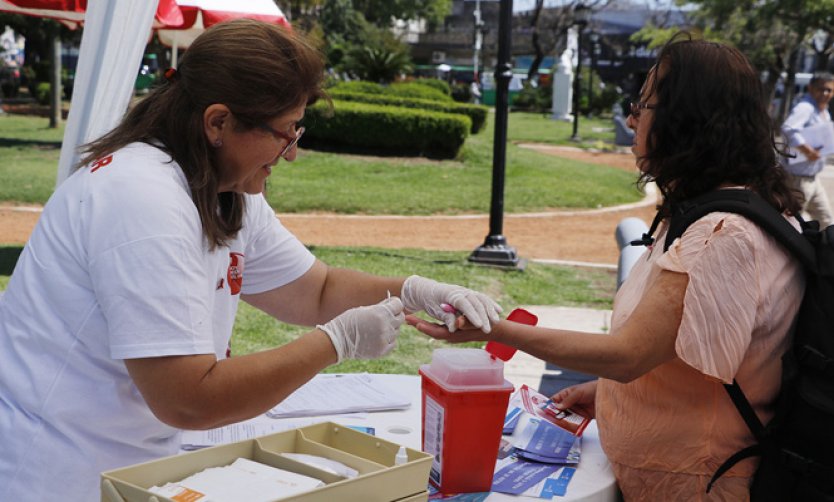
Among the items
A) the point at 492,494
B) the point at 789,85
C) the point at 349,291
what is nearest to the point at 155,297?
the point at 492,494

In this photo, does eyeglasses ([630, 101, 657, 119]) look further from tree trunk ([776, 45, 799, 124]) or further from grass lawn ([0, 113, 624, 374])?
tree trunk ([776, 45, 799, 124])

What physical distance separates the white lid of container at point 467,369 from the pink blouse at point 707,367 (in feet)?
1.26

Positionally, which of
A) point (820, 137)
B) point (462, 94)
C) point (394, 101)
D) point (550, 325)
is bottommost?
point (462, 94)

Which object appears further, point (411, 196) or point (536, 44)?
point (536, 44)

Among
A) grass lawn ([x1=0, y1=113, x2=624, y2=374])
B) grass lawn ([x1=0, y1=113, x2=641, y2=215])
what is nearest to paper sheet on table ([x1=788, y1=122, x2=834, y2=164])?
grass lawn ([x1=0, y1=113, x2=624, y2=374])

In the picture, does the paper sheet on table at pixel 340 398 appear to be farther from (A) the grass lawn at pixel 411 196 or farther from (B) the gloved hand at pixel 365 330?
(A) the grass lawn at pixel 411 196

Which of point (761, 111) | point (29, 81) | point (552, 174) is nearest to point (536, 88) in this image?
point (29, 81)

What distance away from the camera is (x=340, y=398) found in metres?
2.54

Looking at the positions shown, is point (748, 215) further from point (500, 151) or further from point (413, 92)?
point (413, 92)

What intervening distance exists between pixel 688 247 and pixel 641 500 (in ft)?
1.93

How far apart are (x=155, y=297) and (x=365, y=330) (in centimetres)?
44

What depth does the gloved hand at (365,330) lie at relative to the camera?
6.11 ft

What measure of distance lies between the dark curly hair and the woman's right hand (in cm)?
57

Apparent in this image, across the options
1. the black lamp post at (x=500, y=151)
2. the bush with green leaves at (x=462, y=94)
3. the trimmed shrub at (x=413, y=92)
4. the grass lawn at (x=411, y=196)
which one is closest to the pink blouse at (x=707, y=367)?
the grass lawn at (x=411, y=196)
